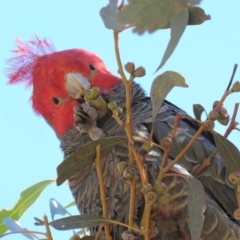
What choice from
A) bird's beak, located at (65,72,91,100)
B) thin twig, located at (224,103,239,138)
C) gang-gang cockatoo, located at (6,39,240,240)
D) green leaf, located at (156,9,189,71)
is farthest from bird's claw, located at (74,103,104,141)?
green leaf, located at (156,9,189,71)

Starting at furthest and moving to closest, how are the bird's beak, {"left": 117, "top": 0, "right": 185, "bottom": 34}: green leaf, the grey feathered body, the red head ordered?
the red head → the bird's beak → the grey feathered body → {"left": 117, "top": 0, "right": 185, "bottom": 34}: green leaf

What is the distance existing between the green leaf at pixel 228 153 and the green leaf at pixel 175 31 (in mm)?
403

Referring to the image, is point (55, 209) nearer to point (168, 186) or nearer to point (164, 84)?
point (168, 186)

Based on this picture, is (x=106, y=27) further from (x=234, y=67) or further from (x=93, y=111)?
(x=93, y=111)

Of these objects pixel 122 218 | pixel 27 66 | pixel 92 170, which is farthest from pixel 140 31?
pixel 27 66

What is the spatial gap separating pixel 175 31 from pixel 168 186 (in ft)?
2.56

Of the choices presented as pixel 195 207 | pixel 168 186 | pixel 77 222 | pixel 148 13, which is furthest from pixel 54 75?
pixel 148 13

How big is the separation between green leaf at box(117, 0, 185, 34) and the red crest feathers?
1951 millimetres

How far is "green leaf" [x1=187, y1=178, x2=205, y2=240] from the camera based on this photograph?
49.3 inches

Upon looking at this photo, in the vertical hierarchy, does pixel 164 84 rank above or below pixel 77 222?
above

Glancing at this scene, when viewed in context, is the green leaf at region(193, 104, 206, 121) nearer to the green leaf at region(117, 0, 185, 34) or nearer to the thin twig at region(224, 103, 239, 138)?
the thin twig at region(224, 103, 239, 138)

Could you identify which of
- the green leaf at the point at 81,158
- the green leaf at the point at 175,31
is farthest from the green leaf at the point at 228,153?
the green leaf at the point at 175,31

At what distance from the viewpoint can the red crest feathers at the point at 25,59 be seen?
2.76 meters

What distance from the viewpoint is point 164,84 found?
1328mm
